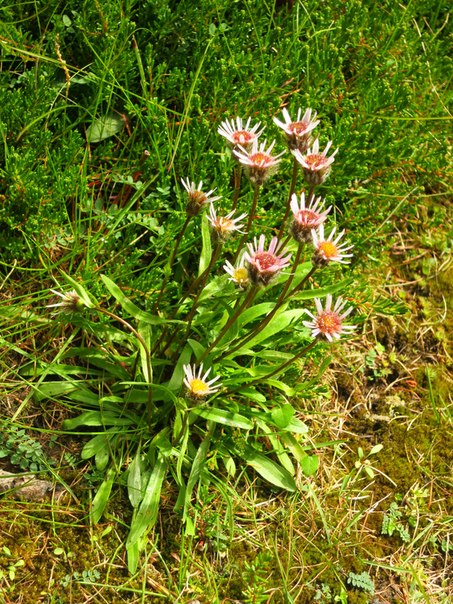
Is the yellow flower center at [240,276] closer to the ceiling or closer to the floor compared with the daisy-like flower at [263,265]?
closer to the floor

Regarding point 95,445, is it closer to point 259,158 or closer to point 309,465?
point 309,465

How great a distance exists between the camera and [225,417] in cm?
239

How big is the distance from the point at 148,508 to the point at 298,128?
4.36 feet

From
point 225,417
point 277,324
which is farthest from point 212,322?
point 225,417

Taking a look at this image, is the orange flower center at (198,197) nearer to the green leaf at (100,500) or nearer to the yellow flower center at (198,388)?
the yellow flower center at (198,388)

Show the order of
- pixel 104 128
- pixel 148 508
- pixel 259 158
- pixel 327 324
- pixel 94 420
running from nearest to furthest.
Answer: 1. pixel 259 158
2. pixel 327 324
3. pixel 148 508
4. pixel 94 420
5. pixel 104 128

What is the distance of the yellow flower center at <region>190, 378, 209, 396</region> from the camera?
2.15 m

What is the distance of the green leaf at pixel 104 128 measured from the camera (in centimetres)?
289

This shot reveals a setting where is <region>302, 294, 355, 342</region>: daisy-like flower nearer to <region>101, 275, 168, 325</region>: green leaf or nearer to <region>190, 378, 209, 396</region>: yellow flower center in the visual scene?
<region>190, 378, 209, 396</region>: yellow flower center

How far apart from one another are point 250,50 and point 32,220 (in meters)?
1.41

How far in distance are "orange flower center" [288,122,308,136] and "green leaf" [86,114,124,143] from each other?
1003 millimetres

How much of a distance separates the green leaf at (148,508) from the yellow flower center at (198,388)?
43 cm

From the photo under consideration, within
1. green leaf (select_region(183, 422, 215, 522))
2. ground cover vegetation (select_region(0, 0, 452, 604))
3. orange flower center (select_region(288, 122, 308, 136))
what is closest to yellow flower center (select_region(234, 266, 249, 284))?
ground cover vegetation (select_region(0, 0, 452, 604))

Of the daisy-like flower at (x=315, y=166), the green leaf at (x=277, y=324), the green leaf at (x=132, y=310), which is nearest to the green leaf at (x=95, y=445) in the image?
the green leaf at (x=132, y=310)
